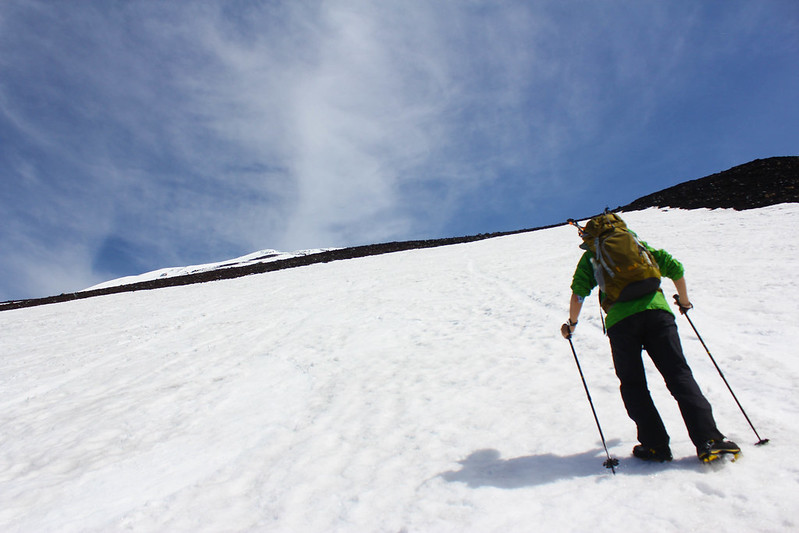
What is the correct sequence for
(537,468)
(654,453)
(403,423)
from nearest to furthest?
(654,453), (537,468), (403,423)

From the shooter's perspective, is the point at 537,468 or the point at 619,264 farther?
the point at 537,468

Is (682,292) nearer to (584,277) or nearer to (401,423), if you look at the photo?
(584,277)

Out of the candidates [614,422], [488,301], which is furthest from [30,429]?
[488,301]

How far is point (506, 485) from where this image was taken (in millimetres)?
3998

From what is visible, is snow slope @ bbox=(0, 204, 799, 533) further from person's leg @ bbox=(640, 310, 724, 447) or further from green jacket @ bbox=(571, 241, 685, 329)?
green jacket @ bbox=(571, 241, 685, 329)

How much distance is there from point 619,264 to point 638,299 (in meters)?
0.39

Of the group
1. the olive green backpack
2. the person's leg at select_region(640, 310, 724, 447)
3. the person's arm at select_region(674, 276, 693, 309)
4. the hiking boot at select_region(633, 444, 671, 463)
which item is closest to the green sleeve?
the olive green backpack

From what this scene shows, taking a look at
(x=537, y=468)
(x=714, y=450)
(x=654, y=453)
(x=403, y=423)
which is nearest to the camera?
(x=714, y=450)

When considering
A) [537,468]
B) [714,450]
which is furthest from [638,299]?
[537,468]

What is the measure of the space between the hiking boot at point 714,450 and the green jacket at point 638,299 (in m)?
1.20

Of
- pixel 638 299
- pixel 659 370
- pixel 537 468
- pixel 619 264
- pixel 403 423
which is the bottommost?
pixel 537 468

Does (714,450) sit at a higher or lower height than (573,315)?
lower

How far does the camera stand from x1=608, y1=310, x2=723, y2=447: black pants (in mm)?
3545

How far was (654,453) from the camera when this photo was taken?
3.86 meters
